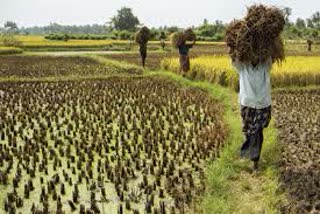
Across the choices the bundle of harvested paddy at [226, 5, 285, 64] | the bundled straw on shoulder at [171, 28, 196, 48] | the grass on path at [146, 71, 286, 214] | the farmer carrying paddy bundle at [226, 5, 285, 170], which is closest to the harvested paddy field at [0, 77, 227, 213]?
the grass on path at [146, 71, 286, 214]

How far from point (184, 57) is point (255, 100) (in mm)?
10901

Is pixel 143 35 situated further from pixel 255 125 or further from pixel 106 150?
pixel 255 125

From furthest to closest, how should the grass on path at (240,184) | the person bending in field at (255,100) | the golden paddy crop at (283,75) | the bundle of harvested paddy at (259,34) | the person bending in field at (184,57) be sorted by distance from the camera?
the person bending in field at (184,57)
the golden paddy crop at (283,75)
the person bending in field at (255,100)
the bundle of harvested paddy at (259,34)
the grass on path at (240,184)

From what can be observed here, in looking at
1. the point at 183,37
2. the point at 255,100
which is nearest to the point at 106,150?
the point at 255,100

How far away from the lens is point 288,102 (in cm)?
1180

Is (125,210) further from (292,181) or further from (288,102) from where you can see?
(288,102)

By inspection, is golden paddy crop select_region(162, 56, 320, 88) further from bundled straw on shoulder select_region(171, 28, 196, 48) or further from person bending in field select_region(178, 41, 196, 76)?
→ bundled straw on shoulder select_region(171, 28, 196, 48)

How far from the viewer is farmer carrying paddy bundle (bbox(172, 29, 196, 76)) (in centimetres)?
1697

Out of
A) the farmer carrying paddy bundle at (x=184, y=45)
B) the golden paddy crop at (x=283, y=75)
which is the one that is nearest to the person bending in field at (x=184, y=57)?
the farmer carrying paddy bundle at (x=184, y=45)

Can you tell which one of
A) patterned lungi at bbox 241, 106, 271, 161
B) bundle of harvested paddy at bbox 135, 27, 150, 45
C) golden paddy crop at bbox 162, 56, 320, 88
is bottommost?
golden paddy crop at bbox 162, 56, 320, 88

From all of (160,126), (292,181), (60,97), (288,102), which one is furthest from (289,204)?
(60,97)

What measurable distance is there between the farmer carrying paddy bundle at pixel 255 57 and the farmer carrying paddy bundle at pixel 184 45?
1023 cm

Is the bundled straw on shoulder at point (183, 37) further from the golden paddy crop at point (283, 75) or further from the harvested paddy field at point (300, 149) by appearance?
the harvested paddy field at point (300, 149)

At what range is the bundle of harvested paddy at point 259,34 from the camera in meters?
6.38
